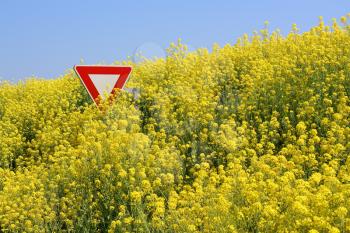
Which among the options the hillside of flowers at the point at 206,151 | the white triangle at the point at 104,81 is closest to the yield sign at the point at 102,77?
the white triangle at the point at 104,81

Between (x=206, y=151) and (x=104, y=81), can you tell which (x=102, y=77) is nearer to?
(x=104, y=81)

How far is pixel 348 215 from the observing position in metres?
4.78

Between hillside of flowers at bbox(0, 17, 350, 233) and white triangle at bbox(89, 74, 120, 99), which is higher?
white triangle at bbox(89, 74, 120, 99)

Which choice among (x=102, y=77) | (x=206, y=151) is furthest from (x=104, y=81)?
(x=206, y=151)

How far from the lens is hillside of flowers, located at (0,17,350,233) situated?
5.30m

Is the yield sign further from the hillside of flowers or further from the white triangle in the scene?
the hillside of flowers

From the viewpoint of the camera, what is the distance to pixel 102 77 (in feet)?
29.2

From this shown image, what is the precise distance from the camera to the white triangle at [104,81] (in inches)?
349

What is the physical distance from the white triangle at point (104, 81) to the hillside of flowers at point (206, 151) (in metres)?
0.29

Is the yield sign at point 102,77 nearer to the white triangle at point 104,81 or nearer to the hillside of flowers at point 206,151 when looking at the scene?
the white triangle at point 104,81

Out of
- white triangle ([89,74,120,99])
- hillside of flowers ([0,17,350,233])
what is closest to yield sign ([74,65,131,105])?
white triangle ([89,74,120,99])

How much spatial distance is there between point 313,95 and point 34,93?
24.2 ft

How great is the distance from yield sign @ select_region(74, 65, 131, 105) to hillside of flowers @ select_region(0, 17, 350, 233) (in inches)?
11.4

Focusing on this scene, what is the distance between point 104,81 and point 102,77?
63 mm
